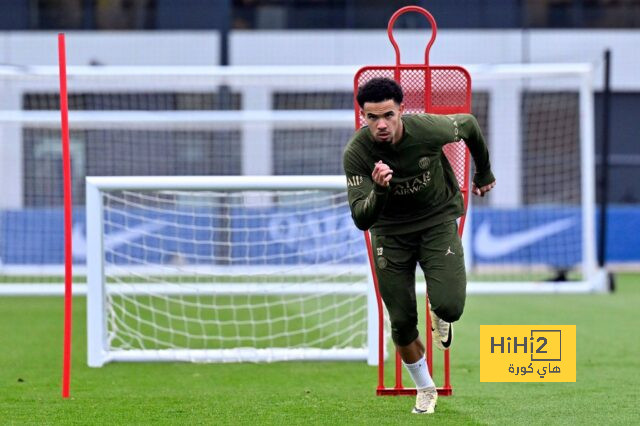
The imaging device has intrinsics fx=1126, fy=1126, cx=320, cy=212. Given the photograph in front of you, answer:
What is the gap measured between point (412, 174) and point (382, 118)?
460mm

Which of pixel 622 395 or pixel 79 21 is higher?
pixel 79 21

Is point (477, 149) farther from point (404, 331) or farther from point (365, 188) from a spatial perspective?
point (404, 331)

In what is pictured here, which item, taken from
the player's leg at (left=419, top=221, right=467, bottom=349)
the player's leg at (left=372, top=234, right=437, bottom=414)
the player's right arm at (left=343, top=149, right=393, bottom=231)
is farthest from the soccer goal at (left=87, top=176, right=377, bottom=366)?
the player's right arm at (left=343, top=149, right=393, bottom=231)

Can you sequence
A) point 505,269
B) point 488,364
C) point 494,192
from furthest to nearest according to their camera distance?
1. point 494,192
2. point 505,269
3. point 488,364

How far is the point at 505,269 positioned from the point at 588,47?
9334 millimetres

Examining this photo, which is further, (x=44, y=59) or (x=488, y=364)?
(x=44, y=59)

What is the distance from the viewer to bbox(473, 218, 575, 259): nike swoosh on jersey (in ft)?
68.5

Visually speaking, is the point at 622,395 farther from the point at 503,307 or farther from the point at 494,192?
the point at 494,192

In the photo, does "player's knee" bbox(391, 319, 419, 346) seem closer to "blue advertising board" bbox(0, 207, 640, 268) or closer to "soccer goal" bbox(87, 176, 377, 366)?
"soccer goal" bbox(87, 176, 377, 366)

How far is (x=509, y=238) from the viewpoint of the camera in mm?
21078

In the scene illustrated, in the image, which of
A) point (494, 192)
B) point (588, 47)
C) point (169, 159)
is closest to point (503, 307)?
point (169, 159)

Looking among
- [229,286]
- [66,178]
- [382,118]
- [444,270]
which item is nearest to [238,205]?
[229,286]

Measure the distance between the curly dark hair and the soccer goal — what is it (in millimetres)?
3041

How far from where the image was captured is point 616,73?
27812 millimetres
